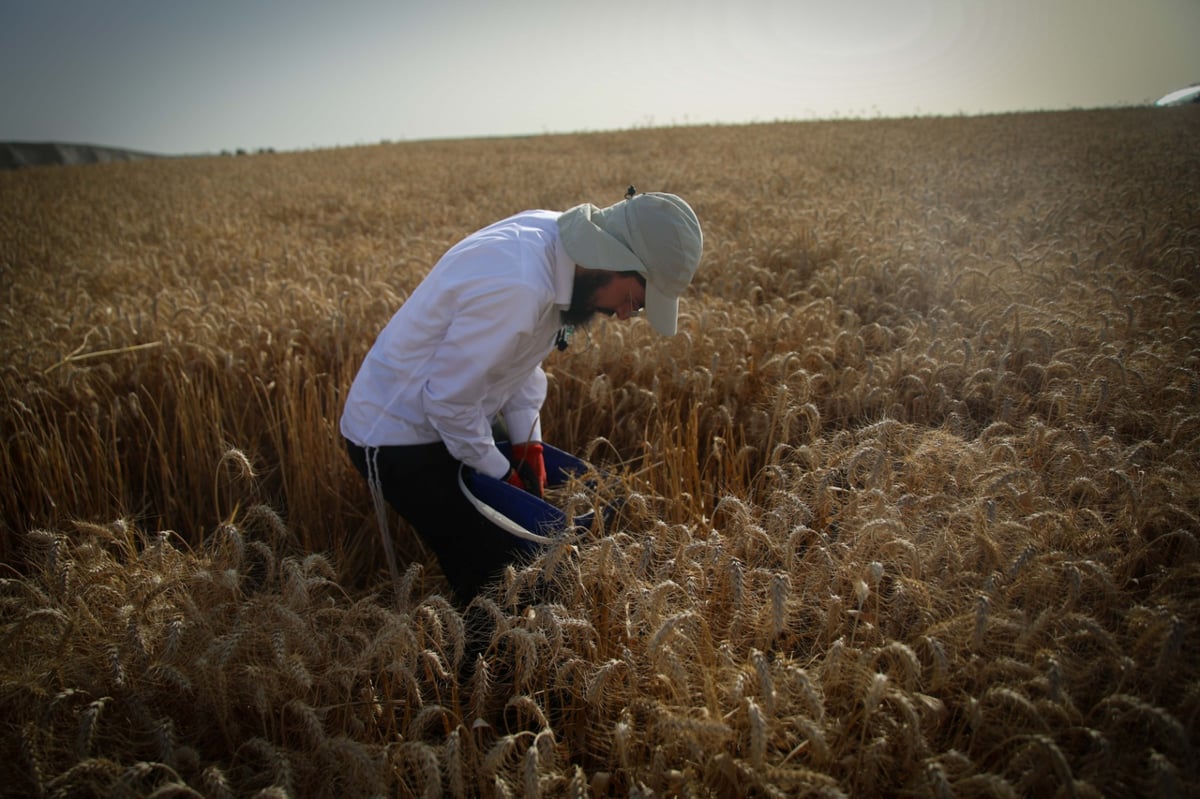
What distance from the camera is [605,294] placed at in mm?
2068

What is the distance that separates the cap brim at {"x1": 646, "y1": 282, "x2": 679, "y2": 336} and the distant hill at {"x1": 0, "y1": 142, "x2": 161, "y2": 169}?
110ft

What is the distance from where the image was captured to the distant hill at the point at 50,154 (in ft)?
86.1

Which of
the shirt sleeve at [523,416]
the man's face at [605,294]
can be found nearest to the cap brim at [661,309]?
the man's face at [605,294]

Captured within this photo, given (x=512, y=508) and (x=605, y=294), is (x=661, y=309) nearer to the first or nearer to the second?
(x=605, y=294)

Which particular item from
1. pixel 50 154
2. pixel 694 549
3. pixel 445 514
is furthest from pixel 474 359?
pixel 50 154

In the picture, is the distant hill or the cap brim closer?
the cap brim

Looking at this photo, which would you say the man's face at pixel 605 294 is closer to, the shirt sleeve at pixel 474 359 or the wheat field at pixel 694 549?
the shirt sleeve at pixel 474 359

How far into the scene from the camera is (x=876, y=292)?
4.18 m

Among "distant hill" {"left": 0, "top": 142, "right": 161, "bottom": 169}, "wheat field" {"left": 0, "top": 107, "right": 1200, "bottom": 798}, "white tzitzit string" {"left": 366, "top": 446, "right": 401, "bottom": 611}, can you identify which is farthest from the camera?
"distant hill" {"left": 0, "top": 142, "right": 161, "bottom": 169}

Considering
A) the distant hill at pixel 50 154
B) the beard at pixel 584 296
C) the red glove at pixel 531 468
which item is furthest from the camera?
the distant hill at pixel 50 154

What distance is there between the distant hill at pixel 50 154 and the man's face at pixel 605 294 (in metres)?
33.4

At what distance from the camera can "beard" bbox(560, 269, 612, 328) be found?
2.05 meters

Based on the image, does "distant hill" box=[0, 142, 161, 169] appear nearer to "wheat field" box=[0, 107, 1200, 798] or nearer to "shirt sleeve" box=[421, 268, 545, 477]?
"wheat field" box=[0, 107, 1200, 798]

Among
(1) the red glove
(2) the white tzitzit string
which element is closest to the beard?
(1) the red glove
